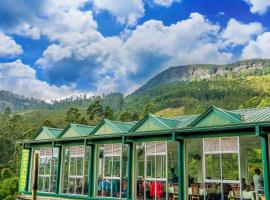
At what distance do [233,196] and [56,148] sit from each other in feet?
35.9

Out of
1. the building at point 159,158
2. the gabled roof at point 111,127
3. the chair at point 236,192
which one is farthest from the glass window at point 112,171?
A: the chair at point 236,192

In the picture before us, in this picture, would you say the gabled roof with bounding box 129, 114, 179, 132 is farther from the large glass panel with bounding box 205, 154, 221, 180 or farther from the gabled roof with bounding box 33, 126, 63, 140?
the gabled roof with bounding box 33, 126, 63, 140

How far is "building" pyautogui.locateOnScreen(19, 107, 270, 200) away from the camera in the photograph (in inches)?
496

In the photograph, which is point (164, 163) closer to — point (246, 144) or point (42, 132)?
point (246, 144)

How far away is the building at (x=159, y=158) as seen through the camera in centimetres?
1259

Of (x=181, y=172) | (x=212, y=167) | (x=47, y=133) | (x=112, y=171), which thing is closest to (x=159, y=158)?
(x=181, y=172)

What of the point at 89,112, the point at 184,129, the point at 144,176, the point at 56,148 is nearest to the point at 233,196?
the point at 184,129

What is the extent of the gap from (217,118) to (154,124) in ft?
9.74

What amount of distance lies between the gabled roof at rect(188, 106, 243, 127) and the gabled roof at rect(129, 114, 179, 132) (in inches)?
60.9

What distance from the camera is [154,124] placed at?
15156 millimetres

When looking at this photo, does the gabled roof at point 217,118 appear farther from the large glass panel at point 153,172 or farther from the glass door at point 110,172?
the glass door at point 110,172

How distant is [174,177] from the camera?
48.4 feet

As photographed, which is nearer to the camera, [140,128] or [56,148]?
[140,128]

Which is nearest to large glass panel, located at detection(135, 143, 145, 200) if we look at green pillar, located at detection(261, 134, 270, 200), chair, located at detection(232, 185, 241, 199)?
chair, located at detection(232, 185, 241, 199)
